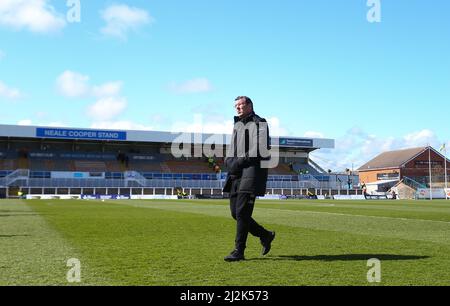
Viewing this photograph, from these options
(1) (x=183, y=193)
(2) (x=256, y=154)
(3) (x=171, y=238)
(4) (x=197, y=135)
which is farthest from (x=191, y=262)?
(4) (x=197, y=135)

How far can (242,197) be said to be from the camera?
6.57 meters

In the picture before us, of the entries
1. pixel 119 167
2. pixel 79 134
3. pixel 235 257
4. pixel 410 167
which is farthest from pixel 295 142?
pixel 235 257

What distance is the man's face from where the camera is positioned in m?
6.73

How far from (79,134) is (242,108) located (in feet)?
213

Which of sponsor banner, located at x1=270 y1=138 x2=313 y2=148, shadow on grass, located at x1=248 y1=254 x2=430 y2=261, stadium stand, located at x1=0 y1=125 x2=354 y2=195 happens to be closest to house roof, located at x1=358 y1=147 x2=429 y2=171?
stadium stand, located at x1=0 y1=125 x2=354 y2=195

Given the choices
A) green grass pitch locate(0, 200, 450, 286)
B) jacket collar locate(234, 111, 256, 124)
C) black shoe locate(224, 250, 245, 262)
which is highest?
jacket collar locate(234, 111, 256, 124)

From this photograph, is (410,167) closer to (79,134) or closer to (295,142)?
(295,142)

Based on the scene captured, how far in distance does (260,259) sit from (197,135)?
217 ft

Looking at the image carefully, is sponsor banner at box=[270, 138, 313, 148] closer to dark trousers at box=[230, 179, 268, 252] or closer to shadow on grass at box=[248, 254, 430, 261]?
shadow on grass at box=[248, 254, 430, 261]

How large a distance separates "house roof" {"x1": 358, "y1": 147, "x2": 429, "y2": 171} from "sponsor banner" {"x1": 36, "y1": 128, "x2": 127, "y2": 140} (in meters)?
51.7

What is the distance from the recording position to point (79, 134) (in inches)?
2694

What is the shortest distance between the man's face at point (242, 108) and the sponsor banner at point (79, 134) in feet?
211

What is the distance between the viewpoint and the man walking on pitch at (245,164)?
21.3ft
